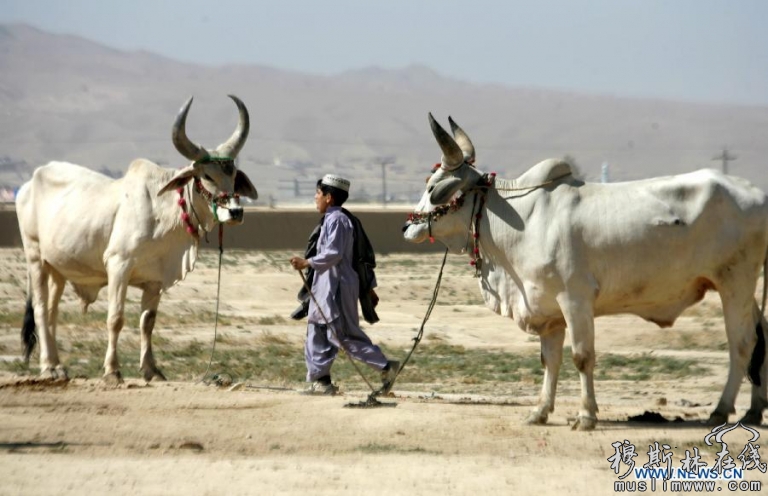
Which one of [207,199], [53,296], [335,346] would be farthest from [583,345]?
[53,296]

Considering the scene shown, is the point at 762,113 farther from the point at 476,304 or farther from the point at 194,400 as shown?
the point at 194,400

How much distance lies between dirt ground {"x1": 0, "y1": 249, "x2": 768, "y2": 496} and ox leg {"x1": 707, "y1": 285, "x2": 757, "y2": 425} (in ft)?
1.02

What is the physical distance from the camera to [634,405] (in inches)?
473

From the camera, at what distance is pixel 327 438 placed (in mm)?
9344

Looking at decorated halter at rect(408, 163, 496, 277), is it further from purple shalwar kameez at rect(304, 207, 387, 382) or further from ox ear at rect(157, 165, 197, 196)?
ox ear at rect(157, 165, 197, 196)

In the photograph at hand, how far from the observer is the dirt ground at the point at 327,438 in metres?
7.81

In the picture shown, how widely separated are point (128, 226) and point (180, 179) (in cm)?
66

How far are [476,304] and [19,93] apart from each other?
14765 centimetres

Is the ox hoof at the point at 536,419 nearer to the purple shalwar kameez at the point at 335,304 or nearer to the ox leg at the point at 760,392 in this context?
the ox leg at the point at 760,392

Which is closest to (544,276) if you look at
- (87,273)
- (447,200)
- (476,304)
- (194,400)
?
(447,200)

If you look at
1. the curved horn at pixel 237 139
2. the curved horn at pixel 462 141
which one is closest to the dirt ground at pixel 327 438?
the curved horn at pixel 462 141

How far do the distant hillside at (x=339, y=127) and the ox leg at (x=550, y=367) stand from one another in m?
105

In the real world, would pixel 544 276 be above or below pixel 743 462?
above

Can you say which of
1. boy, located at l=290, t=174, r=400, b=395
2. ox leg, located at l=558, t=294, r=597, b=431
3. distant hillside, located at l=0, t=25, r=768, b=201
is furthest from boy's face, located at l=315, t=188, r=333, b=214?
distant hillside, located at l=0, t=25, r=768, b=201
